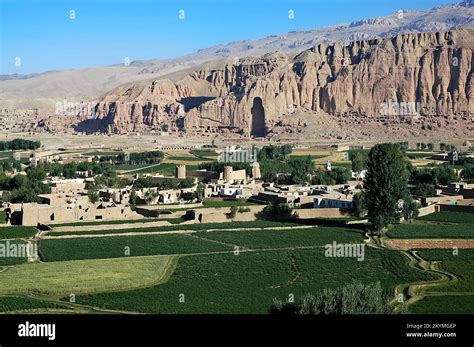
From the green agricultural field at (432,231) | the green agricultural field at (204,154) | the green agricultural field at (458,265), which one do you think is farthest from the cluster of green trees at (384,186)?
the green agricultural field at (204,154)

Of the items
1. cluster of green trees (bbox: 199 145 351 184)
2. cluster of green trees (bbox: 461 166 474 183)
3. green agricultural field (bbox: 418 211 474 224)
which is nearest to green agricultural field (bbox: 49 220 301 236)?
green agricultural field (bbox: 418 211 474 224)

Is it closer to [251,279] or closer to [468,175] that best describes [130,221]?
[251,279]

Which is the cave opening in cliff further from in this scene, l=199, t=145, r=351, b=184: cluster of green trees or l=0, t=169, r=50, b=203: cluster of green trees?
l=0, t=169, r=50, b=203: cluster of green trees

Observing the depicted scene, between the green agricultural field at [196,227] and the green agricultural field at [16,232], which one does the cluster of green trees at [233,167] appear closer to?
the green agricultural field at [196,227]

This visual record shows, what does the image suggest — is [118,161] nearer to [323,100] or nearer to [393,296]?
[323,100]
